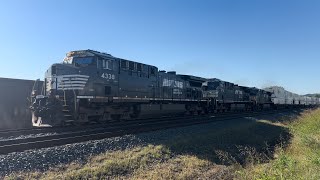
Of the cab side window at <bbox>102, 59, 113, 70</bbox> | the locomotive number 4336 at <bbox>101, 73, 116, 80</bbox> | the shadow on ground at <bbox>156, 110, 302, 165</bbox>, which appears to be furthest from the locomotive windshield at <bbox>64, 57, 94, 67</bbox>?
the shadow on ground at <bbox>156, 110, 302, 165</bbox>

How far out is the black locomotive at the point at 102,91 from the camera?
44.5 ft

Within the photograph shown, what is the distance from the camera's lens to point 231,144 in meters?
13.3

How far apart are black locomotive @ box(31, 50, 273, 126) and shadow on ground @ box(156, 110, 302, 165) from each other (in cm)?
460

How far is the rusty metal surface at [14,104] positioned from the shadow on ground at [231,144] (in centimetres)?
1042

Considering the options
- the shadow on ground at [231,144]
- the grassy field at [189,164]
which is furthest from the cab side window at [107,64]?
the grassy field at [189,164]

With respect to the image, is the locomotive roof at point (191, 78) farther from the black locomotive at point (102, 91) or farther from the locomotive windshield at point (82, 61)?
the locomotive windshield at point (82, 61)

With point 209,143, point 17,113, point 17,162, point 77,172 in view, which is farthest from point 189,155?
point 17,113

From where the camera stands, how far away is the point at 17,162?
7.37 m

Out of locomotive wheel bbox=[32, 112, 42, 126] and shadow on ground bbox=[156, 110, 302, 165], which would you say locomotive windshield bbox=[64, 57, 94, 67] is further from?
shadow on ground bbox=[156, 110, 302, 165]

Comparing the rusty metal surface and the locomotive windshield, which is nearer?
the locomotive windshield

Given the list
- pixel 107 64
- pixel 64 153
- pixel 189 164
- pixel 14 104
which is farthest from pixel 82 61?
pixel 189 164

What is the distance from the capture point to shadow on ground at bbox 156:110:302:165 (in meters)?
10.5

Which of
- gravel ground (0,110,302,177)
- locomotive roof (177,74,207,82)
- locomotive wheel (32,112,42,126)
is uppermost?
locomotive roof (177,74,207,82)

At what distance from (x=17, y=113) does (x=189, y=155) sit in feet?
42.7
